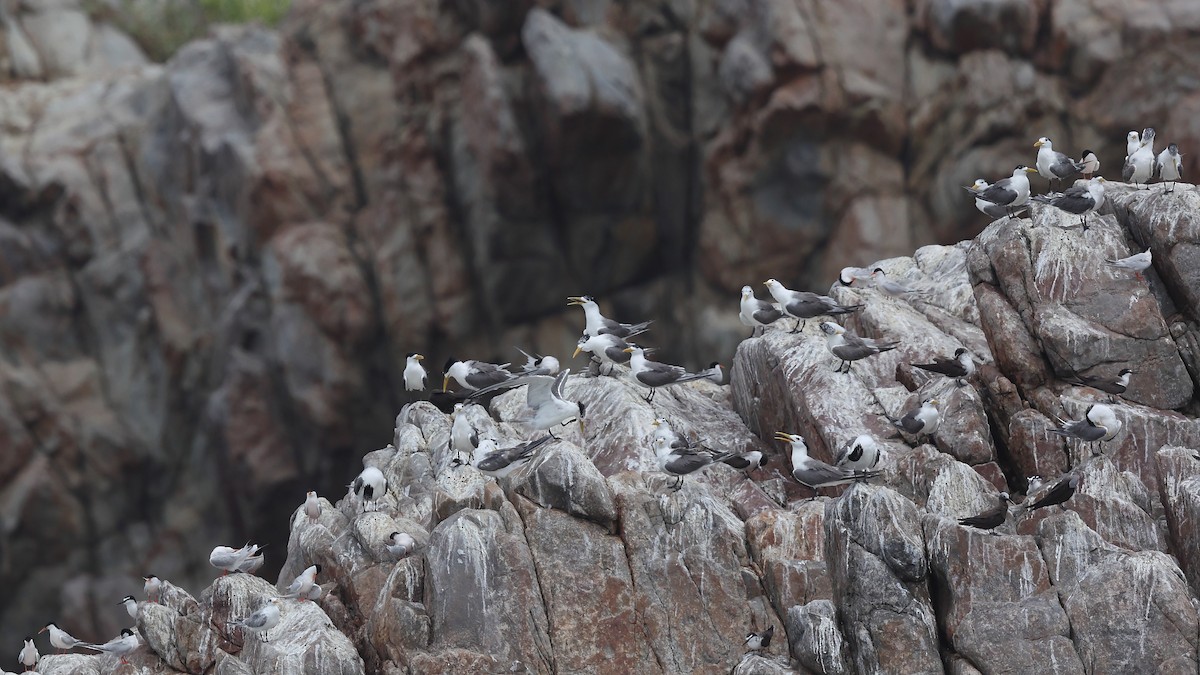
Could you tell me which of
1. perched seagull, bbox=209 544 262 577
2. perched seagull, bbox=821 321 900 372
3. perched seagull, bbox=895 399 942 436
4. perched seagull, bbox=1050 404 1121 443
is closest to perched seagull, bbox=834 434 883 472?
perched seagull, bbox=895 399 942 436

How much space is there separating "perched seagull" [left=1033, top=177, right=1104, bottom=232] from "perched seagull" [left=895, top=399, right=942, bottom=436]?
375 cm

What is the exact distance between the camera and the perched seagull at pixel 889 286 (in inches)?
829

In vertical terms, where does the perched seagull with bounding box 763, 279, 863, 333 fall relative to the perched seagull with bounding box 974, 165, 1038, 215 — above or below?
below

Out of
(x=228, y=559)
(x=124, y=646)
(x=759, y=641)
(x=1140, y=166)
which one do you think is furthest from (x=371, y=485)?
(x=1140, y=166)

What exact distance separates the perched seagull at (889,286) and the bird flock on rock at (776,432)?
0.02 meters

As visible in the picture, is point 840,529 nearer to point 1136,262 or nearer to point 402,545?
point 402,545

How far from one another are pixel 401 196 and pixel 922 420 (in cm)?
2568

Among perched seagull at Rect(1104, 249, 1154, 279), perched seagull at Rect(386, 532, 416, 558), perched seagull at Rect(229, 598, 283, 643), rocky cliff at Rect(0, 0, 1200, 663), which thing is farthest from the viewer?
rocky cliff at Rect(0, 0, 1200, 663)

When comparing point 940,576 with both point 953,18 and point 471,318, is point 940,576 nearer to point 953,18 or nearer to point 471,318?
point 953,18

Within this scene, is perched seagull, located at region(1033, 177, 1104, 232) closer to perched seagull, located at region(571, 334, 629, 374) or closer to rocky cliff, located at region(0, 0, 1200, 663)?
perched seagull, located at region(571, 334, 629, 374)

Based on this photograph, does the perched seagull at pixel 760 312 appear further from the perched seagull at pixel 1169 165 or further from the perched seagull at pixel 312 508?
the perched seagull at pixel 312 508

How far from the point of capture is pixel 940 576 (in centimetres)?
1534

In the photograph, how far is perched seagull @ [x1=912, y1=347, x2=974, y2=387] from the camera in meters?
17.8

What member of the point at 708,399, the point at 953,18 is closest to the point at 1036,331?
the point at 708,399
